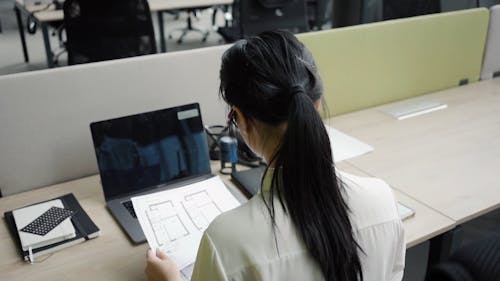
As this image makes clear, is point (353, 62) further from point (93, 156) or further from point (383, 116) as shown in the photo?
point (93, 156)

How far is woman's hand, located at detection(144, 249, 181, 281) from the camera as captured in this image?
1.03m

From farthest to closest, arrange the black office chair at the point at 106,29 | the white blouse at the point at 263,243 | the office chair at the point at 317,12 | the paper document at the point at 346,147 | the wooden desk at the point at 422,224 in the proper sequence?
the office chair at the point at 317,12
the black office chair at the point at 106,29
the paper document at the point at 346,147
the wooden desk at the point at 422,224
the white blouse at the point at 263,243

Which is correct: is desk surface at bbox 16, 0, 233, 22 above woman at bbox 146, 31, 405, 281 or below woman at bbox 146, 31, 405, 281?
above

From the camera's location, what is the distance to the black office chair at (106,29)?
2.69 meters

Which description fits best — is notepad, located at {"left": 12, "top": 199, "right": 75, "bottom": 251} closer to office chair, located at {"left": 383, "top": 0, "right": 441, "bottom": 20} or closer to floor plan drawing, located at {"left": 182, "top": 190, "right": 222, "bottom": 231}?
floor plan drawing, located at {"left": 182, "top": 190, "right": 222, "bottom": 231}

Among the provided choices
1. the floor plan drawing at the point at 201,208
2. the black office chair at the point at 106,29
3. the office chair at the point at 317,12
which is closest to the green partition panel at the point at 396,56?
the floor plan drawing at the point at 201,208

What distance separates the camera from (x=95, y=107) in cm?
152

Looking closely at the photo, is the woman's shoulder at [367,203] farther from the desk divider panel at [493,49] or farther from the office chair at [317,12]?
the office chair at [317,12]

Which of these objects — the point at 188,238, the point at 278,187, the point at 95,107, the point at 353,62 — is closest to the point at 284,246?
the point at 278,187

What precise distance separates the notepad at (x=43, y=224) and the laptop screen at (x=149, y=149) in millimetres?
155

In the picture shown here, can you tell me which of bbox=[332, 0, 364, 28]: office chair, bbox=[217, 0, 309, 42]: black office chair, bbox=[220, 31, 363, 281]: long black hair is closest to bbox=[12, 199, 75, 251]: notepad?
bbox=[220, 31, 363, 281]: long black hair

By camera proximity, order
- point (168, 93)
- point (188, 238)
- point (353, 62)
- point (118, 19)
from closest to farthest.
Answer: point (188, 238), point (168, 93), point (353, 62), point (118, 19)

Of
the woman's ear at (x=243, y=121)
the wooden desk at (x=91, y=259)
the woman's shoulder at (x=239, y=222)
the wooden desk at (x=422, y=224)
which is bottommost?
the wooden desk at (x=422, y=224)

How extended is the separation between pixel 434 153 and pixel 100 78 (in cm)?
121
